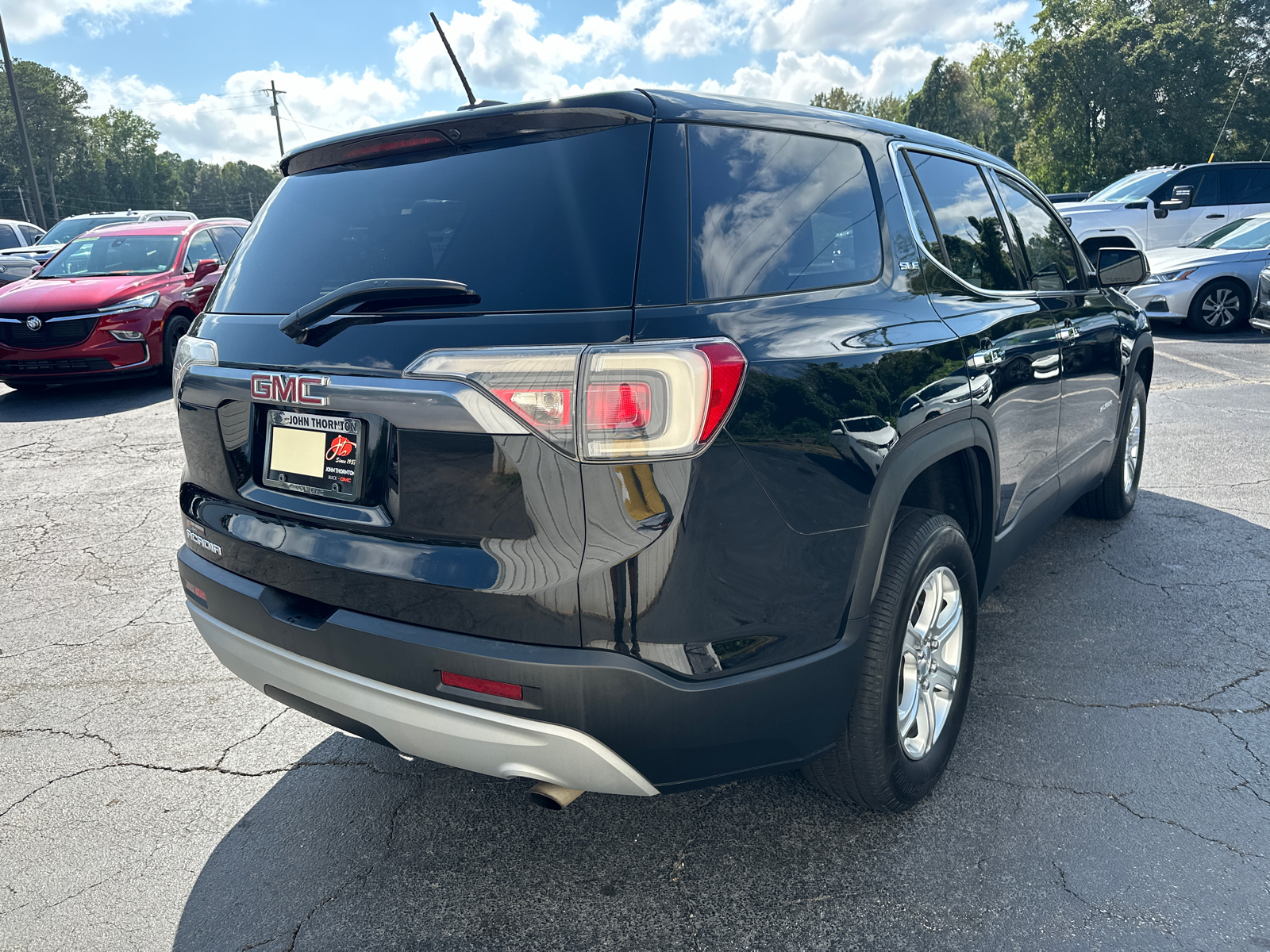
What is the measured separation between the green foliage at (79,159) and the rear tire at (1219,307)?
76936 millimetres

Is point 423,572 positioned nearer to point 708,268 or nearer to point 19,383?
point 708,268

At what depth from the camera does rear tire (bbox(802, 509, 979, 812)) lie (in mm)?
2172

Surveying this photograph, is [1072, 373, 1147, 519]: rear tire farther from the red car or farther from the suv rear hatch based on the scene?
the red car

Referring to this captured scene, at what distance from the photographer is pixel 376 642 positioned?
6.39ft

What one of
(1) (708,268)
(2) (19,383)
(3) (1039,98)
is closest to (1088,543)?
(1) (708,268)

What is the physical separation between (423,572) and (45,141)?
111100 millimetres

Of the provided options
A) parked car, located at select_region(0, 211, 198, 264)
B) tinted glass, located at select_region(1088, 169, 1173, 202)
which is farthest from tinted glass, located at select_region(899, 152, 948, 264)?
parked car, located at select_region(0, 211, 198, 264)

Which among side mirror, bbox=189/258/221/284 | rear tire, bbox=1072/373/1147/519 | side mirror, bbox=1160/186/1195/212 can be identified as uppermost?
side mirror, bbox=1160/186/1195/212

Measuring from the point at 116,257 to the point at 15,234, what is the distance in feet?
34.9

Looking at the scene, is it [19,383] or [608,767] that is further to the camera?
[19,383]

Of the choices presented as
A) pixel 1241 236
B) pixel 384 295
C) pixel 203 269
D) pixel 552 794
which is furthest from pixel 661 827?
pixel 1241 236

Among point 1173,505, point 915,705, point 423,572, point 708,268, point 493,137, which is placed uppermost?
point 493,137

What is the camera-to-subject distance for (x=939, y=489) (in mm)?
2596

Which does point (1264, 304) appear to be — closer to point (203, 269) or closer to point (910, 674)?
point (910, 674)
